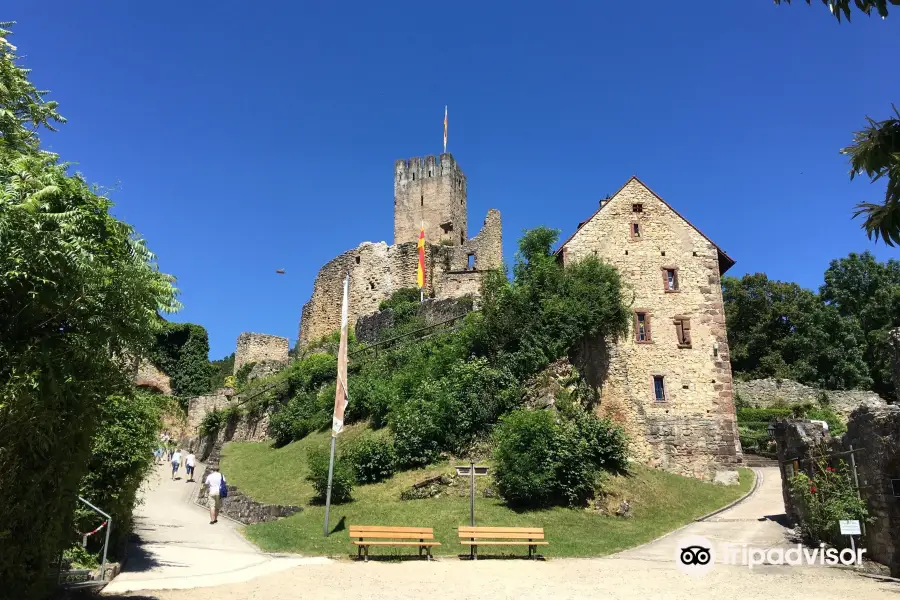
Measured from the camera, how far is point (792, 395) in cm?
3556

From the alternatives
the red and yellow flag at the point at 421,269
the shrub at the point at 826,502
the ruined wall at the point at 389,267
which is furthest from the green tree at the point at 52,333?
the red and yellow flag at the point at 421,269

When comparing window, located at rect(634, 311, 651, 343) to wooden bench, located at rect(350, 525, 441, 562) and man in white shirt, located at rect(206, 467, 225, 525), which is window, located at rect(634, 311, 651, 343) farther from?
man in white shirt, located at rect(206, 467, 225, 525)

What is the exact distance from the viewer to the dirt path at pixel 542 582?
9047 mm

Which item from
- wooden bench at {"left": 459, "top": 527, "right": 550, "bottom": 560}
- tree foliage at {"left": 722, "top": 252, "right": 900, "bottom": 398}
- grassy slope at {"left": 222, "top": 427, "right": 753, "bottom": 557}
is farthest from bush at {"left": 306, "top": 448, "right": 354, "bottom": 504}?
tree foliage at {"left": 722, "top": 252, "right": 900, "bottom": 398}

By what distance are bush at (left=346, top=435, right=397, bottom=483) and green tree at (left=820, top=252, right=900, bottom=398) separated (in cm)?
3848

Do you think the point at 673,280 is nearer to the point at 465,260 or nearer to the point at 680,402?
the point at 680,402

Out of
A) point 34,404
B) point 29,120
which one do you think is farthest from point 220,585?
point 29,120

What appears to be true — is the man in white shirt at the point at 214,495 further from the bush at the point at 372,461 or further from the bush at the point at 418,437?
the bush at the point at 418,437

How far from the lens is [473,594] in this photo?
30.1ft

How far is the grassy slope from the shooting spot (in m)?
13.2

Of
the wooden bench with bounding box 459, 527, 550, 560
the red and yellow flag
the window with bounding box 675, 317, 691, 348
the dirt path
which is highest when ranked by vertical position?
the red and yellow flag

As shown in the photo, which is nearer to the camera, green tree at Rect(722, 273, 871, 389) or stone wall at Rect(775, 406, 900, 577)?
stone wall at Rect(775, 406, 900, 577)

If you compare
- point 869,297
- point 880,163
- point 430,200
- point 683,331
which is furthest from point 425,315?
point 869,297

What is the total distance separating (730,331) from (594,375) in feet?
93.2
